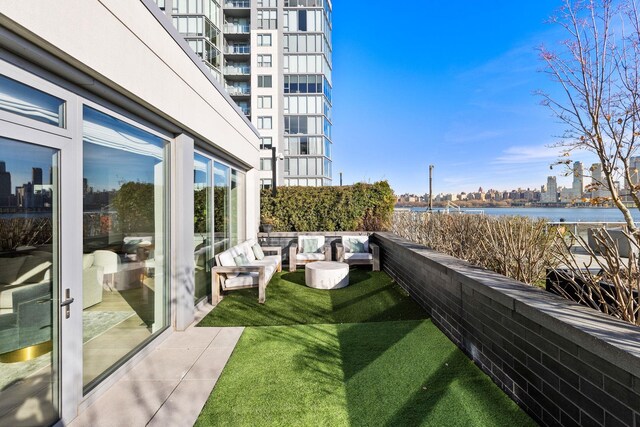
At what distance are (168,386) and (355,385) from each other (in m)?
1.74

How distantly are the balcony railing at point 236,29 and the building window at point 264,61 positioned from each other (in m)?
2.51

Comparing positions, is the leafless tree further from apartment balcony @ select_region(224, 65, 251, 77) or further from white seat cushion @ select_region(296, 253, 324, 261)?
apartment balcony @ select_region(224, 65, 251, 77)

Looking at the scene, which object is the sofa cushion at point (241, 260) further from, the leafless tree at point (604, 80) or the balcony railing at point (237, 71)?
the balcony railing at point (237, 71)

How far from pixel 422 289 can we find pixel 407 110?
751 inches


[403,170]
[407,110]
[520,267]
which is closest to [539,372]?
[520,267]

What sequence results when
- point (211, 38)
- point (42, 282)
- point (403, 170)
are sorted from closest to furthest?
point (42, 282) < point (211, 38) < point (403, 170)

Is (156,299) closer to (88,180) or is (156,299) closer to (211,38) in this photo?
(88,180)

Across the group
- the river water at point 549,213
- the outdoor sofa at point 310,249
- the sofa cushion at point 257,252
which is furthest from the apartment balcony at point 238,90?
the sofa cushion at point 257,252

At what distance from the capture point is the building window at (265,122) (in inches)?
1135

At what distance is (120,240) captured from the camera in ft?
10.6

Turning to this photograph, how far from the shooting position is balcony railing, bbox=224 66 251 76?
28.4m

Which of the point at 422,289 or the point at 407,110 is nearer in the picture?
the point at 422,289

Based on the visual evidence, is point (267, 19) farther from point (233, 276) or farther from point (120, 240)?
point (120, 240)

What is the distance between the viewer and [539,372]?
7.47 ft
